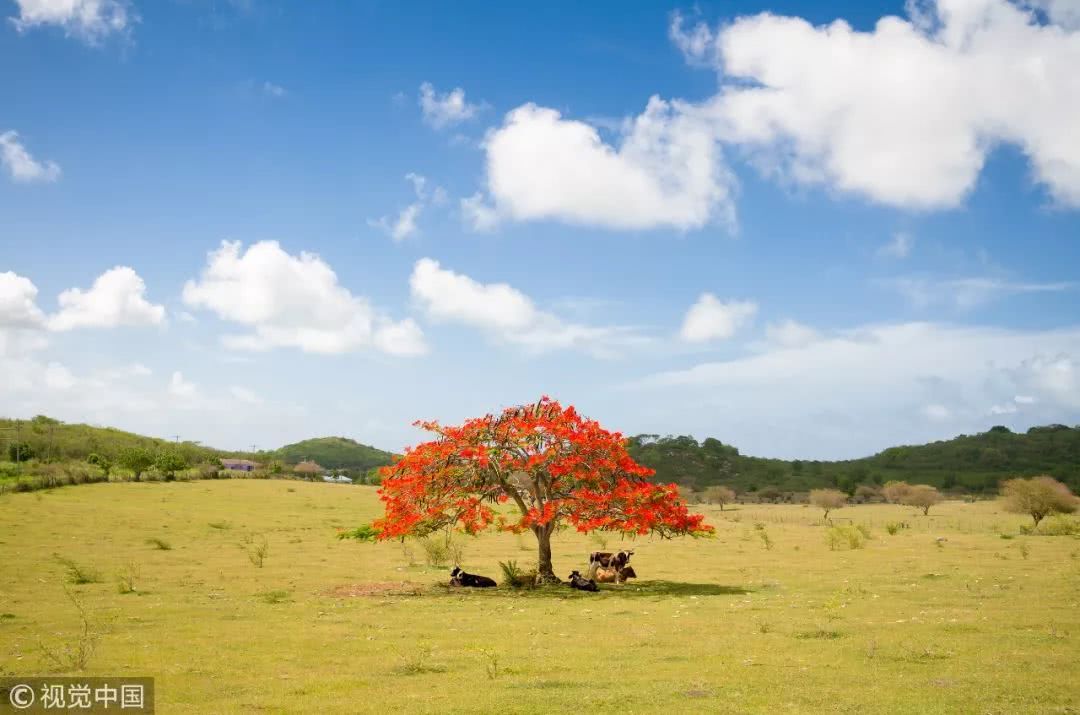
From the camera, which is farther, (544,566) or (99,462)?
(99,462)

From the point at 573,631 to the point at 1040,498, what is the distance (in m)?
45.1

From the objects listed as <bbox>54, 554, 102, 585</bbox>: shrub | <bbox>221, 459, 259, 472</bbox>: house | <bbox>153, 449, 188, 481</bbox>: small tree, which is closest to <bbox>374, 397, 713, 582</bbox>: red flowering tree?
<bbox>54, 554, 102, 585</bbox>: shrub

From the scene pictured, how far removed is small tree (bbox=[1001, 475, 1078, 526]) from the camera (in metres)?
49.2

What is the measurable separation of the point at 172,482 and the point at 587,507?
58.9m

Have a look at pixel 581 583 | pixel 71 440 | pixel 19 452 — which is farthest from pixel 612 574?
pixel 71 440

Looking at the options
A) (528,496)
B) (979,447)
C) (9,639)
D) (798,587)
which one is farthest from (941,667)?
(979,447)

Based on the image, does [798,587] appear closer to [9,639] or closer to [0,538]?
[9,639]

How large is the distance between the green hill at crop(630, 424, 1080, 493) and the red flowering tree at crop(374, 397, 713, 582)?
294 ft

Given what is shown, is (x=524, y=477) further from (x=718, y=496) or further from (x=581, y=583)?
(x=718, y=496)

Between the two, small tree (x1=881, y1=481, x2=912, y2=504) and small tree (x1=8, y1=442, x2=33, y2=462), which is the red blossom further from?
small tree (x1=8, y1=442, x2=33, y2=462)

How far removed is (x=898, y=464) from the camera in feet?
491

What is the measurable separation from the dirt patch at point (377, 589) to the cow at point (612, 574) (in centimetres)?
607

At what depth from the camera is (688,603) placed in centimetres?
2089

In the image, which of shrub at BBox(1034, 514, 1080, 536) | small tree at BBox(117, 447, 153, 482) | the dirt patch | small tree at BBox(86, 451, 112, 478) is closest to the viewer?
the dirt patch
